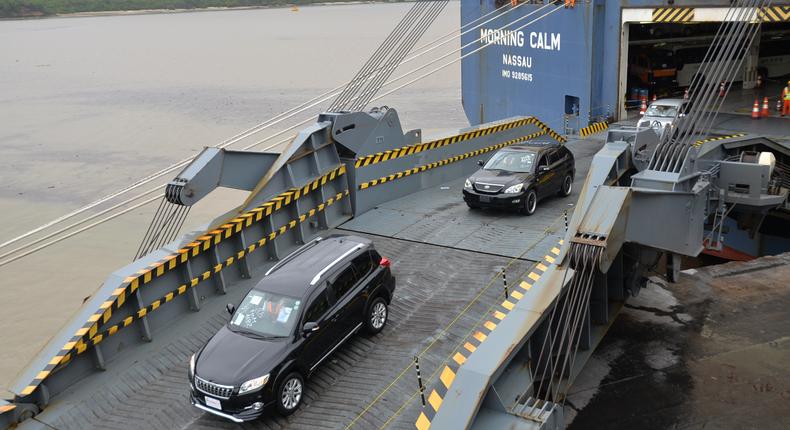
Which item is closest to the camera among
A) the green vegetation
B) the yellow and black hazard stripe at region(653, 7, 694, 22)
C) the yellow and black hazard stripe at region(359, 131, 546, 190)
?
the yellow and black hazard stripe at region(359, 131, 546, 190)

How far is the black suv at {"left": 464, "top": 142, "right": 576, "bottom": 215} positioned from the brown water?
1110 cm

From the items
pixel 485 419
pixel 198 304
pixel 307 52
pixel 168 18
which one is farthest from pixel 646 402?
pixel 168 18

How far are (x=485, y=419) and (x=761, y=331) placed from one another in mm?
8635

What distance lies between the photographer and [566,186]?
52.7ft

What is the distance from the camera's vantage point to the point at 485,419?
741cm

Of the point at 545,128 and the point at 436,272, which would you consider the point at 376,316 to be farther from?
the point at 545,128

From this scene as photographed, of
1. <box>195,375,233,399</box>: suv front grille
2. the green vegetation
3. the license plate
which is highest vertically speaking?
the green vegetation

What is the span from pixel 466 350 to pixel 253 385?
3019 mm

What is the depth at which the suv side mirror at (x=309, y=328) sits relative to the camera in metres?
8.91

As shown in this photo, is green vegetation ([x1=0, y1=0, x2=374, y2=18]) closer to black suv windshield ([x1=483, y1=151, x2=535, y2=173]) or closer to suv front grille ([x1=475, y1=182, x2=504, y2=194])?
black suv windshield ([x1=483, y1=151, x2=535, y2=173])

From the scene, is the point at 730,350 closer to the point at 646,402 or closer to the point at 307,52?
the point at 646,402

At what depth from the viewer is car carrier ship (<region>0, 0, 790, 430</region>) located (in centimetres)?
870

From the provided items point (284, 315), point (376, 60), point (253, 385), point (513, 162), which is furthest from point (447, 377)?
point (376, 60)

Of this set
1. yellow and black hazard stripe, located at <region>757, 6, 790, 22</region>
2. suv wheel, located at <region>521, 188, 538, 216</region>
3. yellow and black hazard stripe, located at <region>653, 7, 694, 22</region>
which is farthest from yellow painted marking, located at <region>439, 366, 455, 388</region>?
yellow and black hazard stripe, located at <region>653, 7, 694, 22</region>
